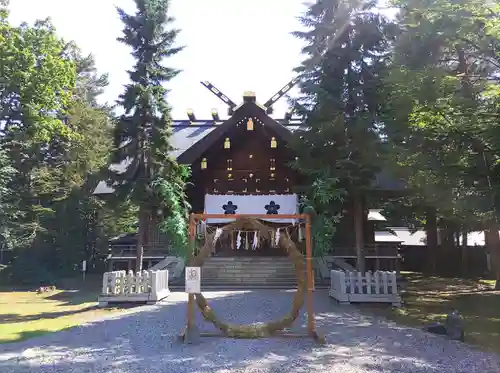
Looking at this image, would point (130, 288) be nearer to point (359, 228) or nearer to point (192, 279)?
point (192, 279)

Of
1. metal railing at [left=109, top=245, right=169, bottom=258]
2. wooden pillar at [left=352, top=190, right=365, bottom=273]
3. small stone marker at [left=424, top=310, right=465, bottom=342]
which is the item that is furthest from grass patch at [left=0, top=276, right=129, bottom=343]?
small stone marker at [left=424, top=310, right=465, bottom=342]

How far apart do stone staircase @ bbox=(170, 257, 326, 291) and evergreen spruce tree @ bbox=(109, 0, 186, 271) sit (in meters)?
3.45

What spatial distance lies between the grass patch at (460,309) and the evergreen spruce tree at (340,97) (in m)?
3.72

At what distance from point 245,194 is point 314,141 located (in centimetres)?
717

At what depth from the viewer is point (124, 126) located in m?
15.1

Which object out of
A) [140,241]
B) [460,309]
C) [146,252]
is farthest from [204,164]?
[460,309]

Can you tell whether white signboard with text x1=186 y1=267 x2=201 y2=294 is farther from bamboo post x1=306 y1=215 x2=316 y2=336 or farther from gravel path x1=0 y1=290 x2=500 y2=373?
bamboo post x1=306 y1=215 x2=316 y2=336

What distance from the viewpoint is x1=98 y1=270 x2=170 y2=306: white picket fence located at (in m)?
12.5

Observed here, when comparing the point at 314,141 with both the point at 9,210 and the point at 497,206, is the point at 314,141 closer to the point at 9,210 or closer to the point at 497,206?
the point at 497,206

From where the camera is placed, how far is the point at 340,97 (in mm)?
13688

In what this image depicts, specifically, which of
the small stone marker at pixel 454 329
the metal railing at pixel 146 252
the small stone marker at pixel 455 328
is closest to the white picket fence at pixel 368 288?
the small stone marker at pixel 454 329

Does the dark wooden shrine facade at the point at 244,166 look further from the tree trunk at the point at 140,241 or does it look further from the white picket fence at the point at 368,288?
the white picket fence at the point at 368,288

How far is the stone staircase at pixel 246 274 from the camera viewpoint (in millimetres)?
16141

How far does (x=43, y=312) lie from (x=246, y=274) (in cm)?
749
